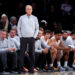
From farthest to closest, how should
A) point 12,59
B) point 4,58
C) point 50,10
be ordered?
point 50,10 < point 12,59 < point 4,58

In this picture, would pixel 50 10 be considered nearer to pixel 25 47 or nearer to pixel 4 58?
pixel 25 47

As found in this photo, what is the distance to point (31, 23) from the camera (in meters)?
13.6

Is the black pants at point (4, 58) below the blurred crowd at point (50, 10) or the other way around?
below

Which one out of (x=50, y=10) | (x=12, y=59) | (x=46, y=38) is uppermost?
(x=50, y=10)

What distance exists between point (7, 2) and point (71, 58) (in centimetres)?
441

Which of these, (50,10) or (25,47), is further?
(50,10)

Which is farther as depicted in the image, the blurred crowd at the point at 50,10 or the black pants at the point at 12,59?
the blurred crowd at the point at 50,10

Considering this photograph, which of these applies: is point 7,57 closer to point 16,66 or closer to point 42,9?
point 16,66

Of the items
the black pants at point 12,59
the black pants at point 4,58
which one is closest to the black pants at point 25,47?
the black pants at point 12,59

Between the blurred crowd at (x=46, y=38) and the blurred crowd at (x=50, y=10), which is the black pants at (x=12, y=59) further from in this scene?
the blurred crowd at (x=50, y=10)

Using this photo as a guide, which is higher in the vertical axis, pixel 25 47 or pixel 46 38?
pixel 46 38

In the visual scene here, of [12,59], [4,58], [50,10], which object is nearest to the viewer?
[4,58]

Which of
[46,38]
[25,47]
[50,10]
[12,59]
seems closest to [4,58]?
[12,59]

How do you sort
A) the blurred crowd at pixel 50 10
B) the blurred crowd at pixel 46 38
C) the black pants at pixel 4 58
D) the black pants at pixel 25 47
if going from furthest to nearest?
the blurred crowd at pixel 50 10
the blurred crowd at pixel 46 38
the black pants at pixel 25 47
the black pants at pixel 4 58
